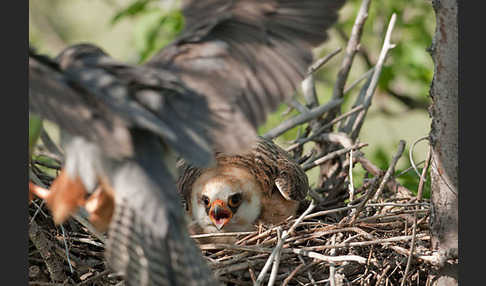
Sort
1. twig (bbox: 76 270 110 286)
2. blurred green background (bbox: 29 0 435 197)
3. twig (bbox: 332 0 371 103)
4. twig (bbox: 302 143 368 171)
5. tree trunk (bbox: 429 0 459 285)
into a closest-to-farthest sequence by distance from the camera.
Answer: tree trunk (bbox: 429 0 459 285) → twig (bbox: 76 270 110 286) → twig (bbox: 302 143 368 171) → twig (bbox: 332 0 371 103) → blurred green background (bbox: 29 0 435 197)

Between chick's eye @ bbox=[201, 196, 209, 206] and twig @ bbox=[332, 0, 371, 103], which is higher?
twig @ bbox=[332, 0, 371, 103]

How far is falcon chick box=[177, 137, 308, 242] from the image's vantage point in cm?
416

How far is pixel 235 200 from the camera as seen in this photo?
13.8 ft

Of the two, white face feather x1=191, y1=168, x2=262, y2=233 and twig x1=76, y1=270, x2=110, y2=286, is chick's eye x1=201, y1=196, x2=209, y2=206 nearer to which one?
white face feather x1=191, y1=168, x2=262, y2=233

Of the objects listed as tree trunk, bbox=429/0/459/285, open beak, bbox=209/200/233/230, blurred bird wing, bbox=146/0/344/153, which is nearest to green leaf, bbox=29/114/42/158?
blurred bird wing, bbox=146/0/344/153

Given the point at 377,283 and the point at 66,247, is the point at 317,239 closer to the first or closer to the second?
the point at 377,283

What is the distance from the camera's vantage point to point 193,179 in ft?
14.5

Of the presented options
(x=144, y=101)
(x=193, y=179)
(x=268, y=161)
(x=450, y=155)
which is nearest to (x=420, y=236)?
(x=450, y=155)

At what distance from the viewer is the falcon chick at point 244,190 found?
4.16 m

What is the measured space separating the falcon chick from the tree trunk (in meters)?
1.06

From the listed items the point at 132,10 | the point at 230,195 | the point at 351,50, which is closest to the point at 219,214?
the point at 230,195

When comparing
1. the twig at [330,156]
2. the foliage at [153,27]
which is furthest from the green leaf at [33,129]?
the foliage at [153,27]

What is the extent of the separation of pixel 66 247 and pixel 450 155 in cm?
193

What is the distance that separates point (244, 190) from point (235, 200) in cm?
10
